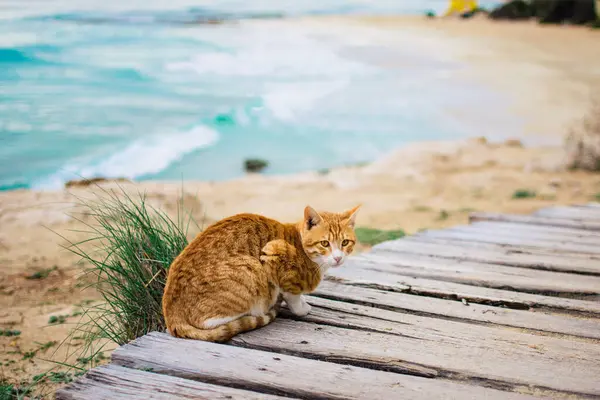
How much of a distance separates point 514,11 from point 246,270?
17.5 metres

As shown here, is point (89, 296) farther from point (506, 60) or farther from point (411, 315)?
point (506, 60)

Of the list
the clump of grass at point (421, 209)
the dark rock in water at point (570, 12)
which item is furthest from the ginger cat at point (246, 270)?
the dark rock in water at point (570, 12)

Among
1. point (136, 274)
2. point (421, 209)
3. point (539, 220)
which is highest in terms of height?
point (136, 274)

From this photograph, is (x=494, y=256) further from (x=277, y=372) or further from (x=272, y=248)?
(x=277, y=372)

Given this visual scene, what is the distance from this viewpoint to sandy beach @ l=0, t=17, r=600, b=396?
5043 mm

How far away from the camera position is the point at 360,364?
2.38 metres

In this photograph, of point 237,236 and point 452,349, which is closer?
point 452,349

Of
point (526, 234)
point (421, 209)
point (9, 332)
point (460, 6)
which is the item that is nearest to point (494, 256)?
point (526, 234)

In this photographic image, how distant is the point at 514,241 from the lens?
4.44 m

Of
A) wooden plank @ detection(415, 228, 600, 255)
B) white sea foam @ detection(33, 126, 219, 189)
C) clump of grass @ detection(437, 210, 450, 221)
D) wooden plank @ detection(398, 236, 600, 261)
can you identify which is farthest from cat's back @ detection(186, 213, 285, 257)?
clump of grass @ detection(437, 210, 450, 221)

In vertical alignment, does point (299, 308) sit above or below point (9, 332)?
above

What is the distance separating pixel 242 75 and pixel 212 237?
9.03 metres

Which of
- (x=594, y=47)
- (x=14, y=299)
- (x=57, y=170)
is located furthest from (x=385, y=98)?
(x=14, y=299)

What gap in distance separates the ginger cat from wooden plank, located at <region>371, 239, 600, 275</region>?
1.31 metres
